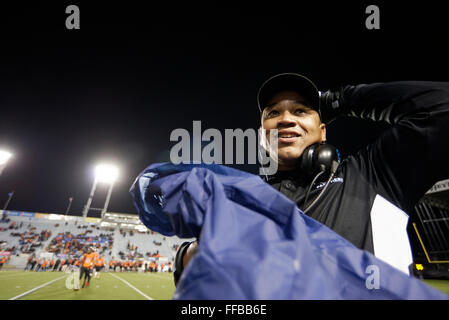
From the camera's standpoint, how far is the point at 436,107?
111cm

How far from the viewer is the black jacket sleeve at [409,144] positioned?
42.6 inches

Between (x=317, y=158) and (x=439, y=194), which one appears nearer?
(x=317, y=158)

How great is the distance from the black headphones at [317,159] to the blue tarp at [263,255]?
24.5 inches

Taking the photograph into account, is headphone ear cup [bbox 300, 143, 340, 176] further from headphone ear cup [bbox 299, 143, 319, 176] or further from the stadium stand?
the stadium stand

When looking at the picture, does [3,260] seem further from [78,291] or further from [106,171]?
[78,291]

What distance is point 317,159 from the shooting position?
4.40ft

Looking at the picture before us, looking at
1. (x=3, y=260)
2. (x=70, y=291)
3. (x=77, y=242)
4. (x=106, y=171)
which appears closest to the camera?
(x=70, y=291)

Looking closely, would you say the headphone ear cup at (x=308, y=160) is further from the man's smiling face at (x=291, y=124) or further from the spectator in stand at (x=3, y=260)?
the spectator in stand at (x=3, y=260)

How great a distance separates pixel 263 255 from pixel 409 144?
1.14 metres

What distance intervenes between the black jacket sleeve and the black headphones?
7.7 inches

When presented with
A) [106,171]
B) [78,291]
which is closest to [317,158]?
[78,291]

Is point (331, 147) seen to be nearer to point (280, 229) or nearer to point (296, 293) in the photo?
point (280, 229)
